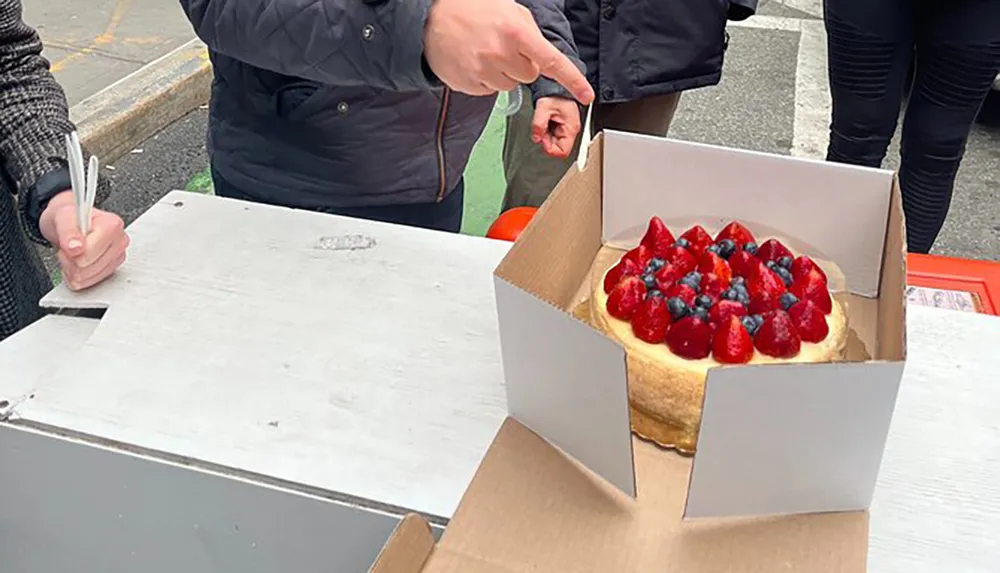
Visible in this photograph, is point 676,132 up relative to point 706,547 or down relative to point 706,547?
down

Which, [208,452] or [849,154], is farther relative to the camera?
[849,154]

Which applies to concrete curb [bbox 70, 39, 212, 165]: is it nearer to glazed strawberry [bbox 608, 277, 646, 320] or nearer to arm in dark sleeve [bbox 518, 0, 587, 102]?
Result: arm in dark sleeve [bbox 518, 0, 587, 102]

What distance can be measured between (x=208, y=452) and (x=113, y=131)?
2848 millimetres

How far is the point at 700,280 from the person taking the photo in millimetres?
991

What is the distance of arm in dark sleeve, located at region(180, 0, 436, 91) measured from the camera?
0.98m

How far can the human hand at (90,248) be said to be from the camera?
1119 millimetres

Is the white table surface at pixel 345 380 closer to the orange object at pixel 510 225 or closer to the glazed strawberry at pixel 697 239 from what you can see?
the glazed strawberry at pixel 697 239

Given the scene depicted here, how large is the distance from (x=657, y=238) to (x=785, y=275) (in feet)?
0.47

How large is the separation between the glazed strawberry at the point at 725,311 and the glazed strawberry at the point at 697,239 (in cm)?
12

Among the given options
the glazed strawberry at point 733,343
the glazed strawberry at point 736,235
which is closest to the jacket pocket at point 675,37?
the glazed strawberry at point 736,235

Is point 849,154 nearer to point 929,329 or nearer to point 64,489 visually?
point 929,329

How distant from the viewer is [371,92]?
4.39 feet

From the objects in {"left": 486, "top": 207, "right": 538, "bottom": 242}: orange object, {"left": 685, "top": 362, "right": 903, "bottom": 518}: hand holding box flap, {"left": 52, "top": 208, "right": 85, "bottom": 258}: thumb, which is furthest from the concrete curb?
{"left": 685, "top": 362, "right": 903, "bottom": 518}: hand holding box flap

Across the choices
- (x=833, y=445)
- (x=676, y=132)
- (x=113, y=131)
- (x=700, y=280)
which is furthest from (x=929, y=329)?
(x=113, y=131)
